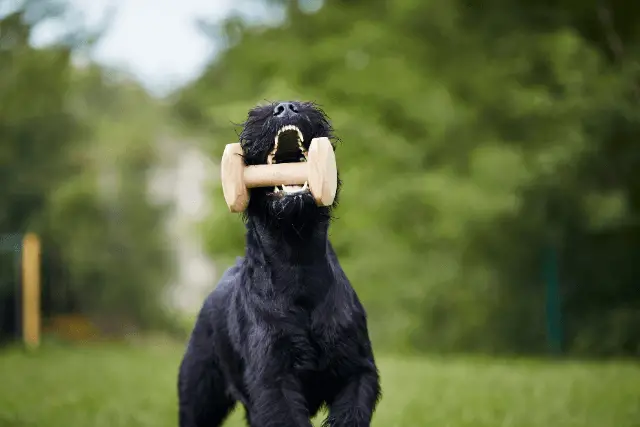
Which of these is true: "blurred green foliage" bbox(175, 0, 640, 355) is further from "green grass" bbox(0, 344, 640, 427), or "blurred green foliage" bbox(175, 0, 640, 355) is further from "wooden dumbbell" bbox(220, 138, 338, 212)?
"wooden dumbbell" bbox(220, 138, 338, 212)

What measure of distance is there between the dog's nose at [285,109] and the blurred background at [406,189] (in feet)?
18.9

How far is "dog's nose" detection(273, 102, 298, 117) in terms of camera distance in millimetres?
3648

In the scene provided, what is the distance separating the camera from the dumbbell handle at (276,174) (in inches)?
141

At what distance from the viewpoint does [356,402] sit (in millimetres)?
3688

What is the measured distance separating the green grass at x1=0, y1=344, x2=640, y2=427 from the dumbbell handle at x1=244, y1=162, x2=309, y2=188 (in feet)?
8.90

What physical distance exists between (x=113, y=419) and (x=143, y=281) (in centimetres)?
1088

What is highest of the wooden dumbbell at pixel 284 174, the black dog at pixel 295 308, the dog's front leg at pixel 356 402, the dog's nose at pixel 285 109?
the dog's nose at pixel 285 109

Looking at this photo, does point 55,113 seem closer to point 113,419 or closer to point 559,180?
point 559,180

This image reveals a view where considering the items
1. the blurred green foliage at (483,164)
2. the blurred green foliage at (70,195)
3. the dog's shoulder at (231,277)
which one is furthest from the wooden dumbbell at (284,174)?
the blurred green foliage at (70,195)

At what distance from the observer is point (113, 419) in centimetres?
630

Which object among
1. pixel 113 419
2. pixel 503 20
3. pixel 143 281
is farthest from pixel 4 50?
pixel 113 419

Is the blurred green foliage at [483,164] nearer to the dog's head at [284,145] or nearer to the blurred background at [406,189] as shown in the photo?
the blurred background at [406,189]

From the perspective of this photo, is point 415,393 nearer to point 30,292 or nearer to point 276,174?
point 276,174

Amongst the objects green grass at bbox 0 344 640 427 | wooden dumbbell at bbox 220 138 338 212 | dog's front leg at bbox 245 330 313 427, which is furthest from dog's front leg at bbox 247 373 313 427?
green grass at bbox 0 344 640 427
